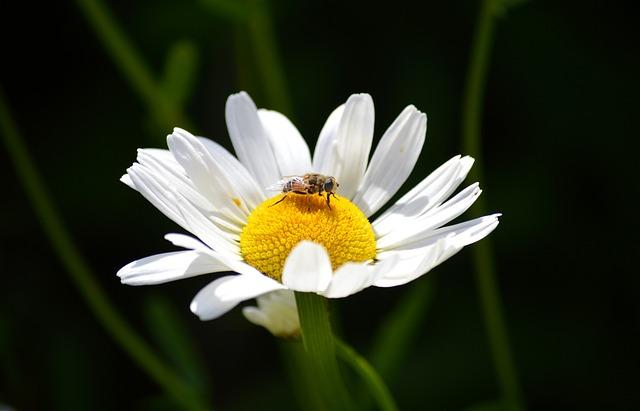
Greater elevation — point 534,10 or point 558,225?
point 534,10

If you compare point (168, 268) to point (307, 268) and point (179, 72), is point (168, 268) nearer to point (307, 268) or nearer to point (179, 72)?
point (307, 268)

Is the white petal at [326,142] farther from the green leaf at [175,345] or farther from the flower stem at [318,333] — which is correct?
the green leaf at [175,345]

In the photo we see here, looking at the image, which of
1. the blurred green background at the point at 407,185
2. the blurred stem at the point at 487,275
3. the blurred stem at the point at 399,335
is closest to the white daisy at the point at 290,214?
the blurred stem at the point at 487,275

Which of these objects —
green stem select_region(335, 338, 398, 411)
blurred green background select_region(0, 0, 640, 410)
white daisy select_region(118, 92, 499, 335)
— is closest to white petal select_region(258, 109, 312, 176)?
white daisy select_region(118, 92, 499, 335)

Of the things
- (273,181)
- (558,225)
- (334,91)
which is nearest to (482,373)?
(558,225)

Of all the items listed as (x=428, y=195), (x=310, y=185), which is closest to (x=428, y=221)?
(x=428, y=195)

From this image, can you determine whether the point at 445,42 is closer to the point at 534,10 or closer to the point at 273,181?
the point at 534,10
